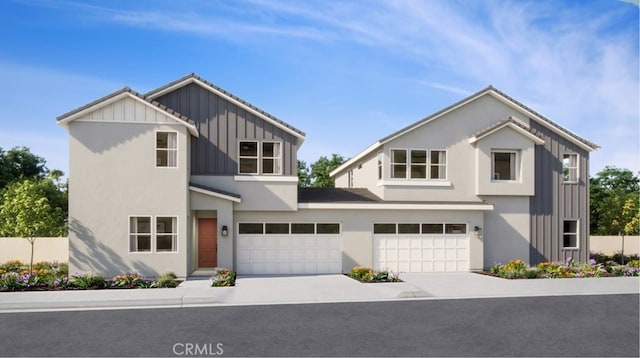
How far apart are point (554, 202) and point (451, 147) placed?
5.72m

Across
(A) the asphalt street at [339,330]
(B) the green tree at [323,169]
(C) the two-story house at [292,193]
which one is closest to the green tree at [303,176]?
(B) the green tree at [323,169]

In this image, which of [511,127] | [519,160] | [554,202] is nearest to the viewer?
[511,127]

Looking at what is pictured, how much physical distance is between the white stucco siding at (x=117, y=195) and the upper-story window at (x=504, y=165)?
1396cm

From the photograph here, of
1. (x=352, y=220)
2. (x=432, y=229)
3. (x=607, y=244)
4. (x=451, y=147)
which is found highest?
(x=451, y=147)

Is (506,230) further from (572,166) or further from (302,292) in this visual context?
(302,292)

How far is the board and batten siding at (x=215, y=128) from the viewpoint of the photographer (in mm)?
20797

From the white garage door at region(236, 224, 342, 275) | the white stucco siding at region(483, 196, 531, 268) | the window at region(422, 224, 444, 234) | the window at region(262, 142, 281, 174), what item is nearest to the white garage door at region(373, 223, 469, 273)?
the window at region(422, 224, 444, 234)

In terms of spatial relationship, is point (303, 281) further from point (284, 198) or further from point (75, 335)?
point (75, 335)

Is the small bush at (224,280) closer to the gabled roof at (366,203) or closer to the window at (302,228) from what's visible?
the window at (302,228)

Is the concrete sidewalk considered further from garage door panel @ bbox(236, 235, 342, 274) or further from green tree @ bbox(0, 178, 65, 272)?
green tree @ bbox(0, 178, 65, 272)

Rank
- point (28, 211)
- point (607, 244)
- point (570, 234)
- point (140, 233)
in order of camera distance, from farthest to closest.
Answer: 1. point (607, 244)
2. point (570, 234)
3. point (28, 211)
4. point (140, 233)

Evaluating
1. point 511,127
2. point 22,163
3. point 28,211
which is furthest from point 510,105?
point 22,163

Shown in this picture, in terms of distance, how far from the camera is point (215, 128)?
20.9m

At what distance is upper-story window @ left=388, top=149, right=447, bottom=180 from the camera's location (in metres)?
22.4
